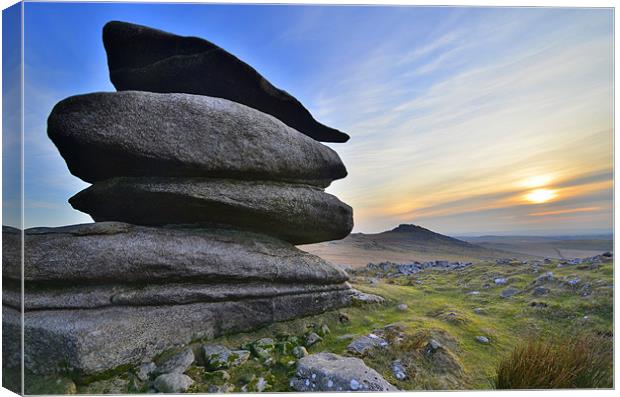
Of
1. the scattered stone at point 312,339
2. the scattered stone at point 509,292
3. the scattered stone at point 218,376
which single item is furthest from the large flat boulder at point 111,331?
the scattered stone at point 509,292

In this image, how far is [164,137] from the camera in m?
7.46

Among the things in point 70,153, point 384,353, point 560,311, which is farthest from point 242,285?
point 560,311

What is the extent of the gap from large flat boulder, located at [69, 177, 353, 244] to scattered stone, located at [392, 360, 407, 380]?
394 cm

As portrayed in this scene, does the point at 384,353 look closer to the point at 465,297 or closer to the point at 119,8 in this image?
the point at 465,297

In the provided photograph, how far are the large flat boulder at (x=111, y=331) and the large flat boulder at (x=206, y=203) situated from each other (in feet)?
6.44

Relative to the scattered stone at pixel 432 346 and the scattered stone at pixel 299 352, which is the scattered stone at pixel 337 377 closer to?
the scattered stone at pixel 299 352

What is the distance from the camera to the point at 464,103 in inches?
332

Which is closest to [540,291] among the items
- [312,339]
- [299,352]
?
[312,339]

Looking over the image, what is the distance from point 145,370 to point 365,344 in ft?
13.7

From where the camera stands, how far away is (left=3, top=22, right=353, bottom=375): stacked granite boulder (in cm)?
671

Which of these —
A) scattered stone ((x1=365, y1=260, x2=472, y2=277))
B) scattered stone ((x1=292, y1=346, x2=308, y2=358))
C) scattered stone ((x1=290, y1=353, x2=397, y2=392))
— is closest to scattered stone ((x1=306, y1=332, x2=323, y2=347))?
scattered stone ((x1=292, y1=346, x2=308, y2=358))

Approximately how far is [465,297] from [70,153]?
10533 mm

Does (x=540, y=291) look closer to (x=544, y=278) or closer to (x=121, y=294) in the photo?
(x=544, y=278)

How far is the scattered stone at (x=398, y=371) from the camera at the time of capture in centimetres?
646
